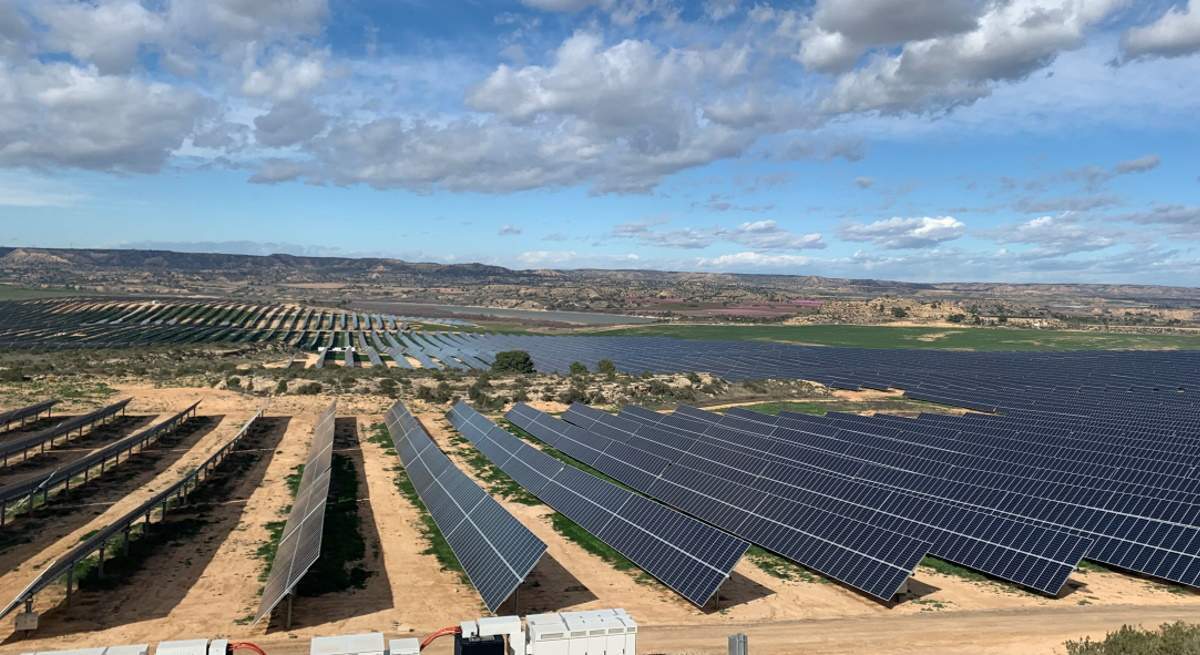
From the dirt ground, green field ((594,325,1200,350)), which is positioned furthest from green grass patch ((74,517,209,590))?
green field ((594,325,1200,350))

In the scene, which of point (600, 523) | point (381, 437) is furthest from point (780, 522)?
point (381, 437)

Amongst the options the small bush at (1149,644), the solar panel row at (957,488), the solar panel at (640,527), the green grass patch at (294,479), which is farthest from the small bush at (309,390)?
the small bush at (1149,644)

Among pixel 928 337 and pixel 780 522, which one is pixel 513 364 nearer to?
pixel 780 522

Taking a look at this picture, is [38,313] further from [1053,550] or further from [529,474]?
[1053,550]

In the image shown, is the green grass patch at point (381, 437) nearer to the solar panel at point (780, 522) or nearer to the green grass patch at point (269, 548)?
the solar panel at point (780, 522)

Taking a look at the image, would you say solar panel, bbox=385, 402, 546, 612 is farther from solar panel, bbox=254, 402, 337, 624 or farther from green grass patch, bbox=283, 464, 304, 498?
green grass patch, bbox=283, 464, 304, 498
